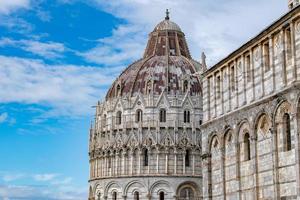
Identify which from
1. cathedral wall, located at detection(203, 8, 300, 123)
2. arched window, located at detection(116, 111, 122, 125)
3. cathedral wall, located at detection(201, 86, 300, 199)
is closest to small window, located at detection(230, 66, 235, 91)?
cathedral wall, located at detection(203, 8, 300, 123)

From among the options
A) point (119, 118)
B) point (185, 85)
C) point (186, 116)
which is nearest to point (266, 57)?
point (186, 116)

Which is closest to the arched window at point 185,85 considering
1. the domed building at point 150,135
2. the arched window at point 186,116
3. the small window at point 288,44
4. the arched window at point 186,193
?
the domed building at point 150,135

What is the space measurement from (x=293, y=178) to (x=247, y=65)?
8.64 meters

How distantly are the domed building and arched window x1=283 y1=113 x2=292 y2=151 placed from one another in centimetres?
4822

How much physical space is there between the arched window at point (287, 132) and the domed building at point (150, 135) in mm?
48215

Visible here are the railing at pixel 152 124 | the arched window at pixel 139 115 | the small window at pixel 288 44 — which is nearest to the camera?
the small window at pixel 288 44

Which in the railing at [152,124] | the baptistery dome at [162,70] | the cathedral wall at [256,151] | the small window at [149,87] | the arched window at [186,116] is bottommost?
the cathedral wall at [256,151]

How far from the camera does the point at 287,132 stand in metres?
30.9

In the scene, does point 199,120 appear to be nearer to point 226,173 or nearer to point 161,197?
point 161,197

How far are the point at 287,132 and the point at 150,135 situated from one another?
49.9m

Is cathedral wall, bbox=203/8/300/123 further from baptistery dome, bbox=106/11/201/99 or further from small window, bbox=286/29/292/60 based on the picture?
baptistery dome, bbox=106/11/201/99

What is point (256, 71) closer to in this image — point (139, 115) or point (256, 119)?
point (256, 119)

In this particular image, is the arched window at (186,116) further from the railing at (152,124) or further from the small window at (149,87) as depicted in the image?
the small window at (149,87)

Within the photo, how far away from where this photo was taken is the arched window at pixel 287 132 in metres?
30.6
